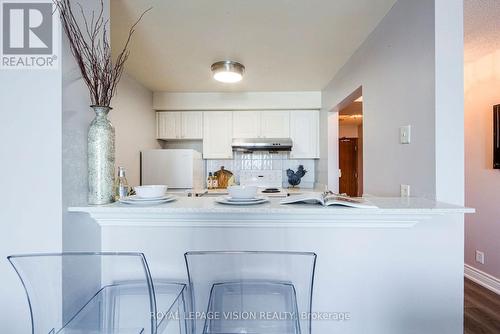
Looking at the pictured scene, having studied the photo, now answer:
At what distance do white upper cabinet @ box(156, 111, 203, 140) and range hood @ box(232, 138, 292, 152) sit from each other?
24.7 inches

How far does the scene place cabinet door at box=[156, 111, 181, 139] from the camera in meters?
3.55

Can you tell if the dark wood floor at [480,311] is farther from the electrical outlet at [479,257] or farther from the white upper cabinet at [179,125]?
the white upper cabinet at [179,125]

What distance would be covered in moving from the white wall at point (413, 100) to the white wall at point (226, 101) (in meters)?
→ 1.54

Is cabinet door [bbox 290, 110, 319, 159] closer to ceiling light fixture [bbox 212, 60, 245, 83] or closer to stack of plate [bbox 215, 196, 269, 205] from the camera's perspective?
ceiling light fixture [bbox 212, 60, 245, 83]

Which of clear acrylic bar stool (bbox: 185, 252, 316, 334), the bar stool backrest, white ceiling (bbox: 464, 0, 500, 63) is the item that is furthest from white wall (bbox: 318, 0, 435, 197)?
the bar stool backrest

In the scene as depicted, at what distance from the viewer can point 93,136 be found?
1034 millimetres

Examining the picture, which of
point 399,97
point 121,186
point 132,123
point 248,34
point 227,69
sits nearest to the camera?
point 121,186

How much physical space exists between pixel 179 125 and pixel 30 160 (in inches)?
106

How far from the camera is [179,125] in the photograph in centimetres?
355

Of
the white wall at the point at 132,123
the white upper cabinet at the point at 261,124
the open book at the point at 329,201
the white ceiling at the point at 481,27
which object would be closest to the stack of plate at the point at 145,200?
the open book at the point at 329,201

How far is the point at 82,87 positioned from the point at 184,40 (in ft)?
3.78

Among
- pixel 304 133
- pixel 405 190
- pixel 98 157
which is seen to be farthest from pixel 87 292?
pixel 304 133

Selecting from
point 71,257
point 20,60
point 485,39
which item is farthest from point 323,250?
point 485,39

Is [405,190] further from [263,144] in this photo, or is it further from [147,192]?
[263,144]
